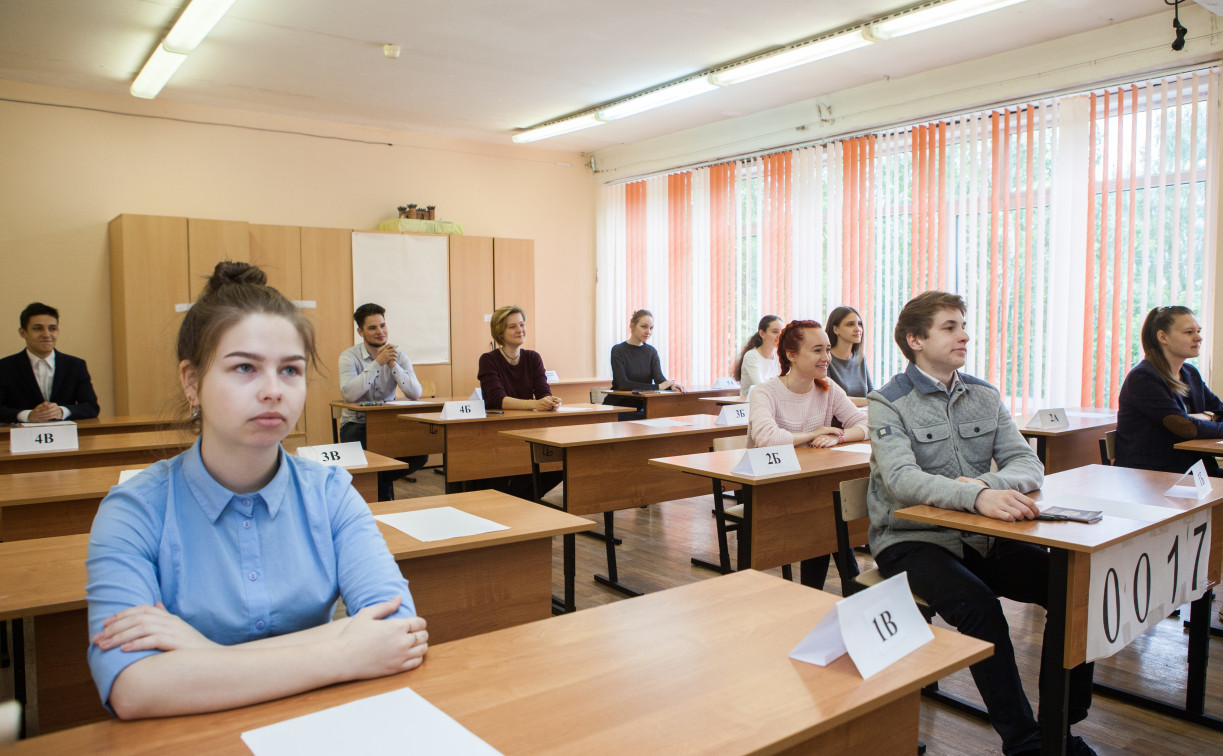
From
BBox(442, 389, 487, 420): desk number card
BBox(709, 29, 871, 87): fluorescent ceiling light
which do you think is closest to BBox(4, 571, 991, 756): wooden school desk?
BBox(442, 389, 487, 420): desk number card

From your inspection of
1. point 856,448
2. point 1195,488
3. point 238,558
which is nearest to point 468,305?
point 856,448

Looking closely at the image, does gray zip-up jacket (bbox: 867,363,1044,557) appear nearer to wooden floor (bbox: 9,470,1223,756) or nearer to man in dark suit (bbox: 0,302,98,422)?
wooden floor (bbox: 9,470,1223,756)

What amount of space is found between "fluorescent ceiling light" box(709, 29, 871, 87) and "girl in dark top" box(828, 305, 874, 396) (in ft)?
5.83

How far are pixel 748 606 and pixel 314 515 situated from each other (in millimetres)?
750

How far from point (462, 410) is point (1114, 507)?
330cm

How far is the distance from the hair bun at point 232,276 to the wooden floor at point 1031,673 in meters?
0.88

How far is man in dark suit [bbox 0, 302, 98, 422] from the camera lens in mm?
4668

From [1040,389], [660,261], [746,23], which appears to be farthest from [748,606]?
[660,261]

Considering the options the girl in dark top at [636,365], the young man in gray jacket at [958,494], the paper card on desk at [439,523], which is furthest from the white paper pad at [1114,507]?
the girl in dark top at [636,365]

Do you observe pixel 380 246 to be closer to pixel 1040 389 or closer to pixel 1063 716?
pixel 1040 389

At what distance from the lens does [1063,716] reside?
1.94 m

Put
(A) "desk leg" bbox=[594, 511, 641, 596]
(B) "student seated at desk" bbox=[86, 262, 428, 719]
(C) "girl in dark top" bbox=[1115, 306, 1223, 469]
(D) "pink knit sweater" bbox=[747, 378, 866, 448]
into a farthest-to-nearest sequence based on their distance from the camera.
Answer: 1. (A) "desk leg" bbox=[594, 511, 641, 596]
2. (C) "girl in dark top" bbox=[1115, 306, 1223, 469]
3. (D) "pink knit sweater" bbox=[747, 378, 866, 448]
4. (B) "student seated at desk" bbox=[86, 262, 428, 719]

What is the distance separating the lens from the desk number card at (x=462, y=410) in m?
4.52

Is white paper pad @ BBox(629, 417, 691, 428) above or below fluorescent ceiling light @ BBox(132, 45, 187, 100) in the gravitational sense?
below
